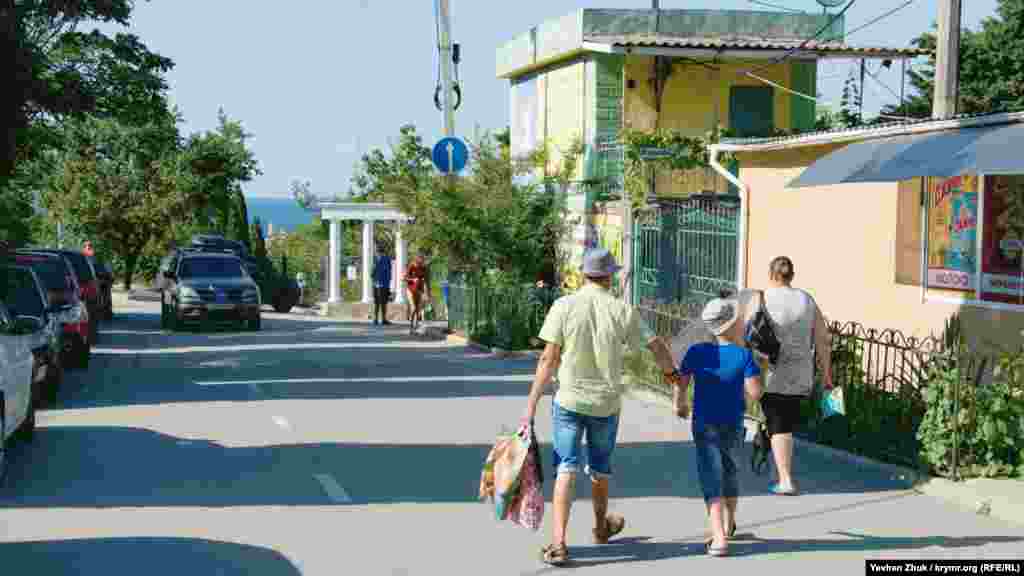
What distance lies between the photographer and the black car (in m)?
30.5

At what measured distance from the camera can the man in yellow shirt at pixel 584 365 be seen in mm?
8812

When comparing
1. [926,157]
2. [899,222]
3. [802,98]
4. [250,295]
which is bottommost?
[250,295]

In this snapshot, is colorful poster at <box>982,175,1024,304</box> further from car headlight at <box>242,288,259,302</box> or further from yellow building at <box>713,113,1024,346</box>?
car headlight at <box>242,288,259,302</box>

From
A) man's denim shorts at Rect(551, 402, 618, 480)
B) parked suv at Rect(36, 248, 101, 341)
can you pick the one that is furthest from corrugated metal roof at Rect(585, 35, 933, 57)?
man's denim shorts at Rect(551, 402, 618, 480)

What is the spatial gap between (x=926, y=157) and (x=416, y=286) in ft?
61.0

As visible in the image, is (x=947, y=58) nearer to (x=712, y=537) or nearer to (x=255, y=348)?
(x=712, y=537)

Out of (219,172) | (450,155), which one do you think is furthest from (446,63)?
(219,172)

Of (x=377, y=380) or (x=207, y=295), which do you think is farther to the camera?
(x=207, y=295)

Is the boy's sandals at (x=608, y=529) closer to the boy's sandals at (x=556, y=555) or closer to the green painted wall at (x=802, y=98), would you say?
the boy's sandals at (x=556, y=555)

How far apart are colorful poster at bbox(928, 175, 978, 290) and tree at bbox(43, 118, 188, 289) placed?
38111 mm

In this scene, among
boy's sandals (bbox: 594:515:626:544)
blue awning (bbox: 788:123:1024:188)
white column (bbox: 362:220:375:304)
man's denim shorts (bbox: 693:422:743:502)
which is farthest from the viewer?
white column (bbox: 362:220:375:304)

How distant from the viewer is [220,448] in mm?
13625

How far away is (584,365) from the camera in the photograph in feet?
29.0

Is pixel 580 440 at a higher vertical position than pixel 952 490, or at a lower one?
higher
